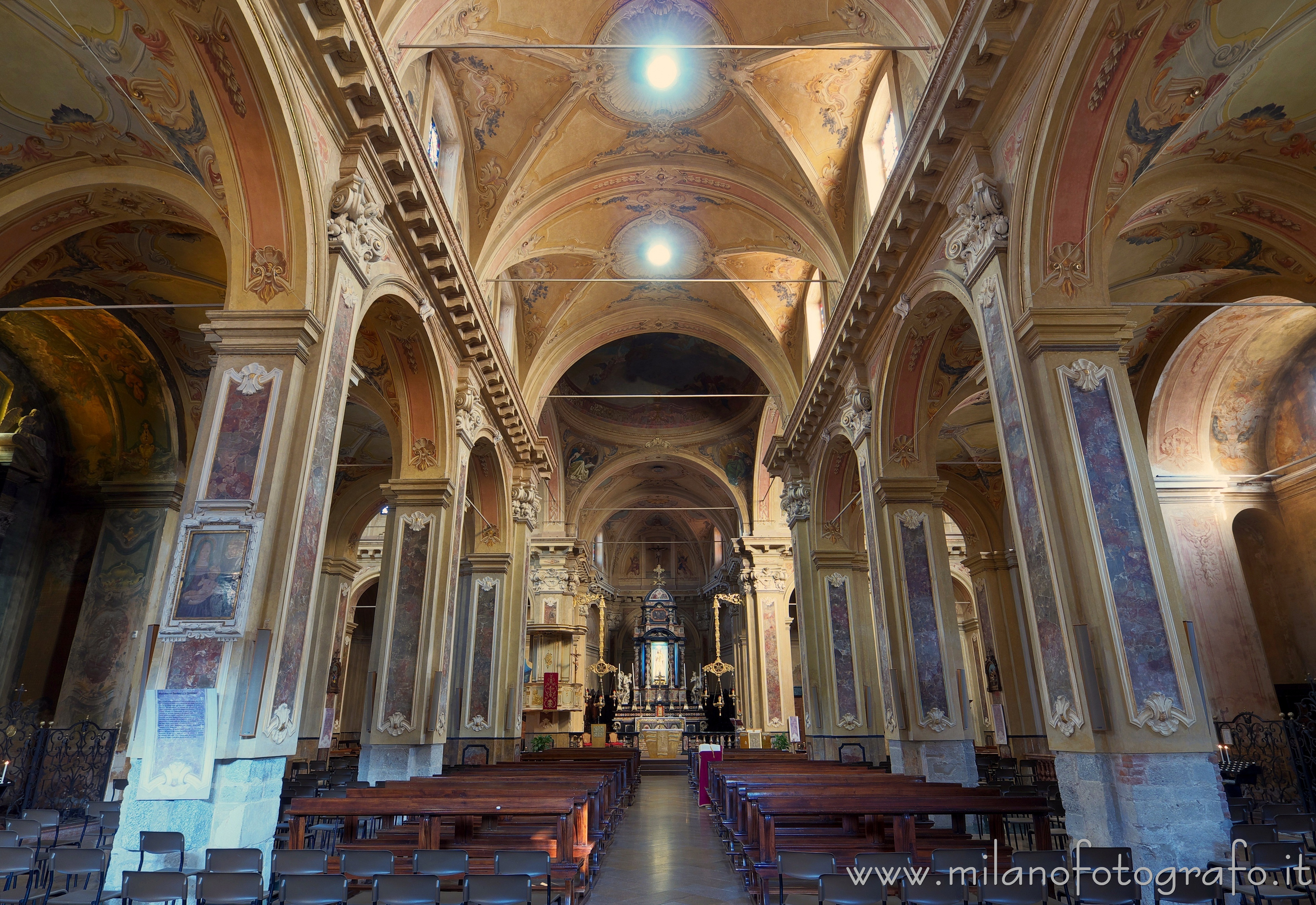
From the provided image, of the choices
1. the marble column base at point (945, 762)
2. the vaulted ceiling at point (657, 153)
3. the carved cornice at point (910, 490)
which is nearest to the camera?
the marble column base at point (945, 762)

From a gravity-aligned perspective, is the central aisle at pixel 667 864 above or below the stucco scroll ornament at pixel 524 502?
below

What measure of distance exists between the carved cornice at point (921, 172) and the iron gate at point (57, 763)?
12620 mm

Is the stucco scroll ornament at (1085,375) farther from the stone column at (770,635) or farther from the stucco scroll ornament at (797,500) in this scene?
the stone column at (770,635)

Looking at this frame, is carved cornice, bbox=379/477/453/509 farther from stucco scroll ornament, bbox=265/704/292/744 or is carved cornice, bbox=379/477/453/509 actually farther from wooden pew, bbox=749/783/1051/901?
wooden pew, bbox=749/783/1051/901

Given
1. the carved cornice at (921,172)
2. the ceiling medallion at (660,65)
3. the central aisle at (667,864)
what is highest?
the ceiling medallion at (660,65)

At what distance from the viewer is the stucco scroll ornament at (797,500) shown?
A: 16578 mm

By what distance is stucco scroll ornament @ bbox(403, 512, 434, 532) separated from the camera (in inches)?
449

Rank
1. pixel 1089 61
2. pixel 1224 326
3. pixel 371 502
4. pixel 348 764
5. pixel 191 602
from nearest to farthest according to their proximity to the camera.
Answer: pixel 191 602, pixel 1089 61, pixel 1224 326, pixel 348 764, pixel 371 502

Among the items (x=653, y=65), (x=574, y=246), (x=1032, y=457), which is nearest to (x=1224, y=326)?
(x=1032, y=457)

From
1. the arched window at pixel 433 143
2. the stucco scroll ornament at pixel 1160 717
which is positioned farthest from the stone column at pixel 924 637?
the arched window at pixel 433 143

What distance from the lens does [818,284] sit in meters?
16.8

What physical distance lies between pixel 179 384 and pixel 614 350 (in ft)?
45.0

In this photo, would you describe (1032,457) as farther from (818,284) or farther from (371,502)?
(371,502)

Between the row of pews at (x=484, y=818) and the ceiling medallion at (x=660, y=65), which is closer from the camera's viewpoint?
the row of pews at (x=484, y=818)
